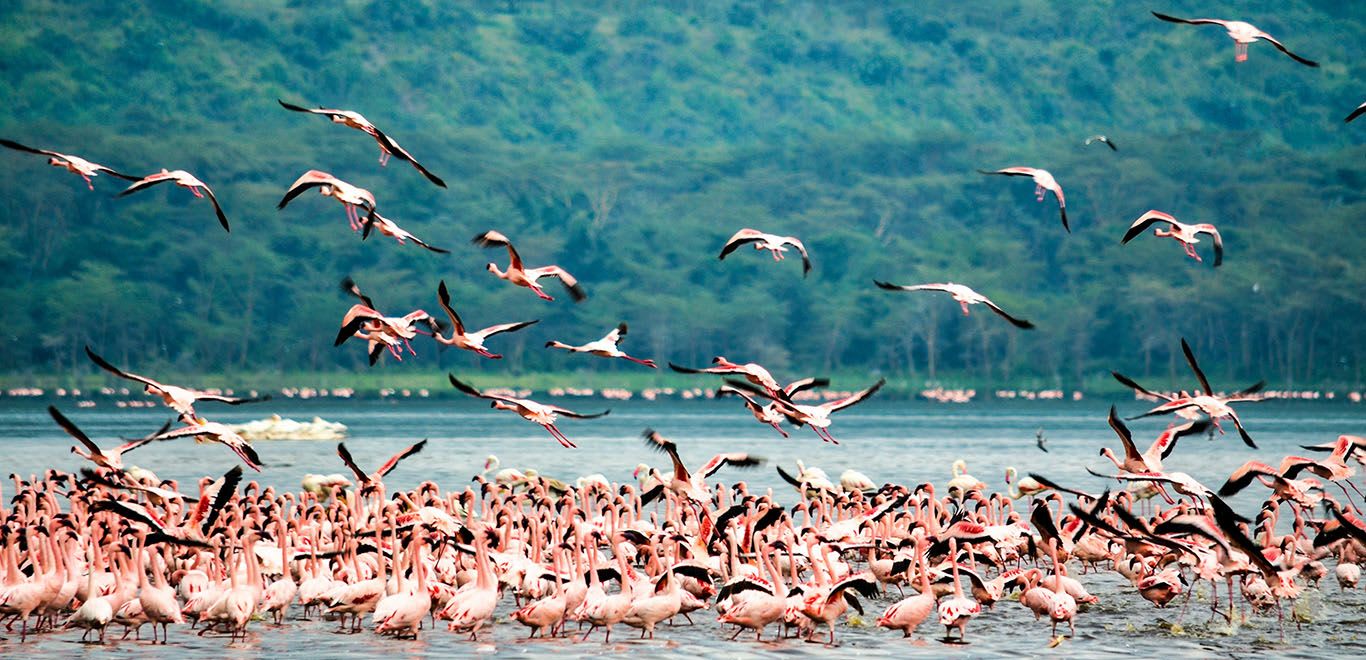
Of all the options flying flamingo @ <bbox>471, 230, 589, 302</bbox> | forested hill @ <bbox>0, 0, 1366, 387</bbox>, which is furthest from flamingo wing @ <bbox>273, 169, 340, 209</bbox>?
forested hill @ <bbox>0, 0, 1366, 387</bbox>

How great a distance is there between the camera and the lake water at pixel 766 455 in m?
17.0

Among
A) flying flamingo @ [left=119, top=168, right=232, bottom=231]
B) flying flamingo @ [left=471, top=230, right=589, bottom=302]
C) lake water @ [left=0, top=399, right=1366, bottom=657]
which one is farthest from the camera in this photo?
lake water @ [left=0, top=399, right=1366, bottom=657]

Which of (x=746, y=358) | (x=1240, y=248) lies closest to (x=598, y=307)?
(x=746, y=358)

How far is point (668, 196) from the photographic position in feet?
435

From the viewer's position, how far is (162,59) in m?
169

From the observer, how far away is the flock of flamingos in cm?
1609

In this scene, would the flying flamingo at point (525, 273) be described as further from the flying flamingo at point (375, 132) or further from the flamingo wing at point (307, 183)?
the flamingo wing at point (307, 183)

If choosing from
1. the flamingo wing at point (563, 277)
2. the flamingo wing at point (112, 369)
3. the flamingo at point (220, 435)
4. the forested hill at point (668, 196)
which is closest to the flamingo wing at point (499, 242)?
the flamingo wing at point (563, 277)

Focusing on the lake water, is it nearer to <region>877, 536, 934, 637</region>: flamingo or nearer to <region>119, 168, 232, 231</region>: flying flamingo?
<region>877, 536, 934, 637</region>: flamingo

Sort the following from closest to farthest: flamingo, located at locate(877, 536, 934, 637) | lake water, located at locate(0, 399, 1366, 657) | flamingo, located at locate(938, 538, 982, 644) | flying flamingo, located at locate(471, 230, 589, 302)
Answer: flying flamingo, located at locate(471, 230, 589, 302)
lake water, located at locate(0, 399, 1366, 657)
flamingo, located at locate(938, 538, 982, 644)
flamingo, located at locate(877, 536, 934, 637)

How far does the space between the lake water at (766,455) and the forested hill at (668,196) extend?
214 inches

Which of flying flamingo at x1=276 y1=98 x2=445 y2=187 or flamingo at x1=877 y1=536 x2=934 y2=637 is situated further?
flamingo at x1=877 y1=536 x2=934 y2=637

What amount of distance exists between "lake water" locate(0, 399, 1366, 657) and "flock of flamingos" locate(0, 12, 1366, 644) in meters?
0.27

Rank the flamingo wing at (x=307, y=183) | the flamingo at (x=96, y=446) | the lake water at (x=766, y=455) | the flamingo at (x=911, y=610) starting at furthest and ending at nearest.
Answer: the flamingo at (x=911, y=610)
the lake water at (x=766, y=455)
the flamingo wing at (x=307, y=183)
the flamingo at (x=96, y=446)
